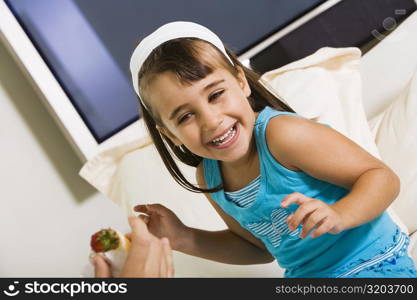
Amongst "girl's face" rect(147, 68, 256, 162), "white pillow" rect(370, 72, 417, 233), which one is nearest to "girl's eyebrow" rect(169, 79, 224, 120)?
"girl's face" rect(147, 68, 256, 162)

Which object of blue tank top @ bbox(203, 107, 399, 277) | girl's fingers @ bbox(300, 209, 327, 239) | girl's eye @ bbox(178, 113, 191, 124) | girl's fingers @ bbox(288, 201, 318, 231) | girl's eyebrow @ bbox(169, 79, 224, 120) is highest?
girl's eyebrow @ bbox(169, 79, 224, 120)

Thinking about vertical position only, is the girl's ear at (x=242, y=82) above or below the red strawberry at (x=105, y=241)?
above

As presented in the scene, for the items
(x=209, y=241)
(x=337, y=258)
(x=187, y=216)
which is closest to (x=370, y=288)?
(x=337, y=258)

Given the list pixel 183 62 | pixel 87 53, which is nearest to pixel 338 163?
pixel 183 62

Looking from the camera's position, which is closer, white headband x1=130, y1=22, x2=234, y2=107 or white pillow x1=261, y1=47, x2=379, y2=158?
white headband x1=130, y1=22, x2=234, y2=107

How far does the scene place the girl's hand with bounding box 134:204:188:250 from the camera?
1.91 ft

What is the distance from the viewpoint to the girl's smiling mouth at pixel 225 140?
50 centimetres

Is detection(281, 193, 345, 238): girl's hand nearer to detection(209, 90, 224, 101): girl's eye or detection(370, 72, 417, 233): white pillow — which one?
detection(209, 90, 224, 101): girl's eye

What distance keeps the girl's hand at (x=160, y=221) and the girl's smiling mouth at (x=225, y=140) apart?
119 millimetres

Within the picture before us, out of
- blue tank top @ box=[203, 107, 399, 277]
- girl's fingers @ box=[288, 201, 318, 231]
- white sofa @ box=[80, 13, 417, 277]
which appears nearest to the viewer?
girl's fingers @ box=[288, 201, 318, 231]

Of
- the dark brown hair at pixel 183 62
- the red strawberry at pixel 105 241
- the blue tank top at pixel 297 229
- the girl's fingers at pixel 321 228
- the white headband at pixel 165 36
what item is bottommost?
the blue tank top at pixel 297 229

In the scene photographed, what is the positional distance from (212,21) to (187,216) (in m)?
0.35

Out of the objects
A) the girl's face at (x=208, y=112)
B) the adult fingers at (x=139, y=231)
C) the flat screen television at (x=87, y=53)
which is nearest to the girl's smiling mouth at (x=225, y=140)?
the girl's face at (x=208, y=112)

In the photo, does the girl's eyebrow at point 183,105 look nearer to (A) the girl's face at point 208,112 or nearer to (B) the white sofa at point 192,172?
(A) the girl's face at point 208,112
